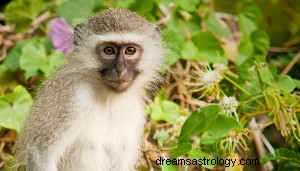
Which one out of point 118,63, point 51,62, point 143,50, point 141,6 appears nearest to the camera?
point 118,63

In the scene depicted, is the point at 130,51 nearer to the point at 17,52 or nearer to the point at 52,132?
the point at 52,132

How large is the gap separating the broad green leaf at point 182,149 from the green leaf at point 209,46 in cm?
114

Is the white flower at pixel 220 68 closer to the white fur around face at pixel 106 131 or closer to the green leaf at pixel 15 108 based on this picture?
the white fur around face at pixel 106 131

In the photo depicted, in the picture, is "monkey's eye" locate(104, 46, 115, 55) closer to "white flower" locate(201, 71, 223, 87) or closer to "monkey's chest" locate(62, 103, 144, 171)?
"monkey's chest" locate(62, 103, 144, 171)

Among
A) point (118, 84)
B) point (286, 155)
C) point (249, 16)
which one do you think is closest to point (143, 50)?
point (118, 84)

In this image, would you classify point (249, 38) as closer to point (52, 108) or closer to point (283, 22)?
point (283, 22)

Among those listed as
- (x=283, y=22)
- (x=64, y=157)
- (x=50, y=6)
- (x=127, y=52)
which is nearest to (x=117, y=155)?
(x=64, y=157)

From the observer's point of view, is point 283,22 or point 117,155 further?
point 283,22

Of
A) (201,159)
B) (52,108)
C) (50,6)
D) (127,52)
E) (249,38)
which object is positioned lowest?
(201,159)

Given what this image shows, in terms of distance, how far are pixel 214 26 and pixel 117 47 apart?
1.72m

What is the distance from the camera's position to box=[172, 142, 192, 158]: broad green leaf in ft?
12.9

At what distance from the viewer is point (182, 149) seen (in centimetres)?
396

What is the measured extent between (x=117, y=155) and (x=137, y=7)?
1.41 meters

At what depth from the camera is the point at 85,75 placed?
3990 millimetres
